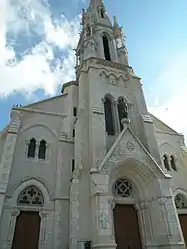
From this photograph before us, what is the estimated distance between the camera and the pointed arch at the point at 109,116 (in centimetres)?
1603

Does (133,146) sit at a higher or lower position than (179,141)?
lower

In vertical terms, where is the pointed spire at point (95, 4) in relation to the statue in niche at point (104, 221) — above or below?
above

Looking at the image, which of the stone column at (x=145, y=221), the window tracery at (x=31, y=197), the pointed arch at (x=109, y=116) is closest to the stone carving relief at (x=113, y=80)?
the pointed arch at (x=109, y=116)

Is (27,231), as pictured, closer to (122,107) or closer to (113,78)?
(122,107)

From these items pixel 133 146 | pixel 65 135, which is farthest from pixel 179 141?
pixel 65 135

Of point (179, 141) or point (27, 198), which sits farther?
point (179, 141)

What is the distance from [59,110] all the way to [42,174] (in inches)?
241

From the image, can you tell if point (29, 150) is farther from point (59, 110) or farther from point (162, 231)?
point (162, 231)

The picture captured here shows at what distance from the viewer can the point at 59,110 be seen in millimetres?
17609

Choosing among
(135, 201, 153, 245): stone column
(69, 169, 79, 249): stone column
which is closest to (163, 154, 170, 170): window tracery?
(135, 201, 153, 245): stone column

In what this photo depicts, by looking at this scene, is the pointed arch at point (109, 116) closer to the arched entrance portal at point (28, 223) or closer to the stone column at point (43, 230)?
the arched entrance portal at point (28, 223)

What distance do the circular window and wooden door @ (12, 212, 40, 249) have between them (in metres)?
5.37

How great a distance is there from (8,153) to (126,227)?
356 inches

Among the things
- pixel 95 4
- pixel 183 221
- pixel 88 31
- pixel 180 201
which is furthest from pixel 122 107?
pixel 95 4
